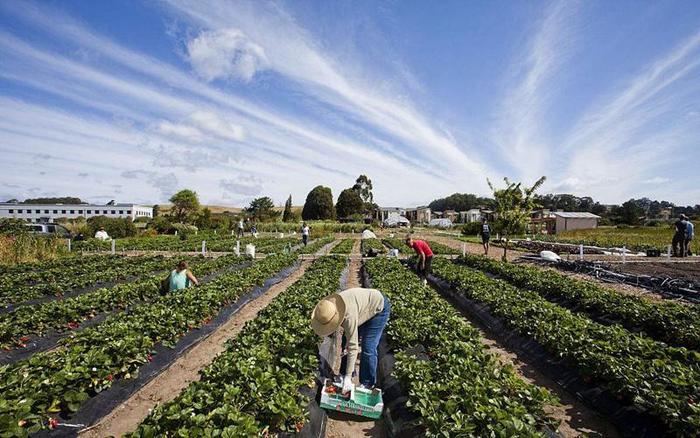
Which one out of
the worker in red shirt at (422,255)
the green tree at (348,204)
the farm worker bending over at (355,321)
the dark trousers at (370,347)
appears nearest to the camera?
the farm worker bending over at (355,321)

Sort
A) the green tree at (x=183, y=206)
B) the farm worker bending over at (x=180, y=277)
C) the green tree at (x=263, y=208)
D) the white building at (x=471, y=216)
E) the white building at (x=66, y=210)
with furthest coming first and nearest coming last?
the white building at (x=471, y=216), the white building at (x=66, y=210), the green tree at (x=263, y=208), the green tree at (x=183, y=206), the farm worker bending over at (x=180, y=277)

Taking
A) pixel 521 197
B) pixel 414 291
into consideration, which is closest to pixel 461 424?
pixel 414 291

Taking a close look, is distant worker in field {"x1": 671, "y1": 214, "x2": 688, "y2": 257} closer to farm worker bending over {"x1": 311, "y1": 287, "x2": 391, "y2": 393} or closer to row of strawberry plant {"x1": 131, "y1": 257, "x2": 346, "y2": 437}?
farm worker bending over {"x1": 311, "y1": 287, "x2": 391, "y2": 393}

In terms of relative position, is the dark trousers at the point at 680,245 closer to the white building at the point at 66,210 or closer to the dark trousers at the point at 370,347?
the dark trousers at the point at 370,347

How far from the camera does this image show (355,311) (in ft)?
15.0

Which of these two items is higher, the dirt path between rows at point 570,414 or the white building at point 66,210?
the white building at point 66,210

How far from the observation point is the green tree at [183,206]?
48.4 m

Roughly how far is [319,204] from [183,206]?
26.6m

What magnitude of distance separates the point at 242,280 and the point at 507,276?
9.32m

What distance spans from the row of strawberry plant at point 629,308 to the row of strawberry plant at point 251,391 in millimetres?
6692

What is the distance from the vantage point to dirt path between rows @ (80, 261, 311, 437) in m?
4.49

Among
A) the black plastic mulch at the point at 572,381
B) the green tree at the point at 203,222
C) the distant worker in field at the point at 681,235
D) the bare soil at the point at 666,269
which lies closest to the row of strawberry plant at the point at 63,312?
the black plastic mulch at the point at 572,381

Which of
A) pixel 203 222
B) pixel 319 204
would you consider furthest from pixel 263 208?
pixel 203 222

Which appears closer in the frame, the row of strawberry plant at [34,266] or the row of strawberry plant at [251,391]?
the row of strawberry plant at [251,391]
